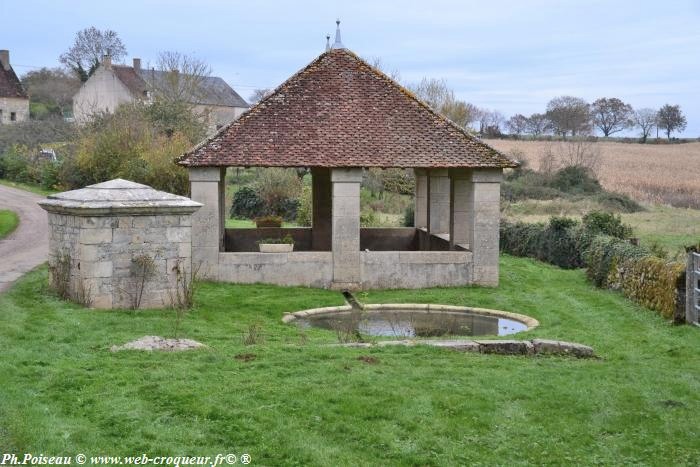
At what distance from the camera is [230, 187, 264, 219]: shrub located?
129 feet

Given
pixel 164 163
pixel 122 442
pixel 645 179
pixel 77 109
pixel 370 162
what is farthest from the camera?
pixel 77 109

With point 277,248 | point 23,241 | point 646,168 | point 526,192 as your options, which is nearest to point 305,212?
point 23,241

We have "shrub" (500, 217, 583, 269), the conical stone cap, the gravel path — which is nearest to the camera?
the conical stone cap

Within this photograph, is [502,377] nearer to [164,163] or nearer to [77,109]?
[164,163]

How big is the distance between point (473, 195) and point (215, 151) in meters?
6.07

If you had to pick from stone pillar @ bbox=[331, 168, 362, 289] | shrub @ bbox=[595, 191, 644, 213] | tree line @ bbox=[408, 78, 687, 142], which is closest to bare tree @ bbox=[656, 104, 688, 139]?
tree line @ bbox=[408, 78, 687, 142]

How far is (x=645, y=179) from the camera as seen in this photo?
46.8m

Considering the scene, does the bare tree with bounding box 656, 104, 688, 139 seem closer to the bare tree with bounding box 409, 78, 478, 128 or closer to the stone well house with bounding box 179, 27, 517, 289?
the bare tree with bounding box 409, 78, 478, 128

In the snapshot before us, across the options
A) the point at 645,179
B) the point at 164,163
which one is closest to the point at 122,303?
the point at 164,163

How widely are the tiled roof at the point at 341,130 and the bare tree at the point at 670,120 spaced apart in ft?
209

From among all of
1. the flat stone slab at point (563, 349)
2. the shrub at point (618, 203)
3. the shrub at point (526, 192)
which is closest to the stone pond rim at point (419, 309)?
the flat stone slab at point (563, 349)

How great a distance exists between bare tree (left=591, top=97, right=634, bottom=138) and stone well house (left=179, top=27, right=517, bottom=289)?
203 feet

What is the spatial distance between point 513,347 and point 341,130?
31.0ft

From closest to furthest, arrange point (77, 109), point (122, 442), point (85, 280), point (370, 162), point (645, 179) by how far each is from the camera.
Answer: point (122, 442)
point (85, 280)
point (370, 162)
point (645, 179)
point (77, 109)
